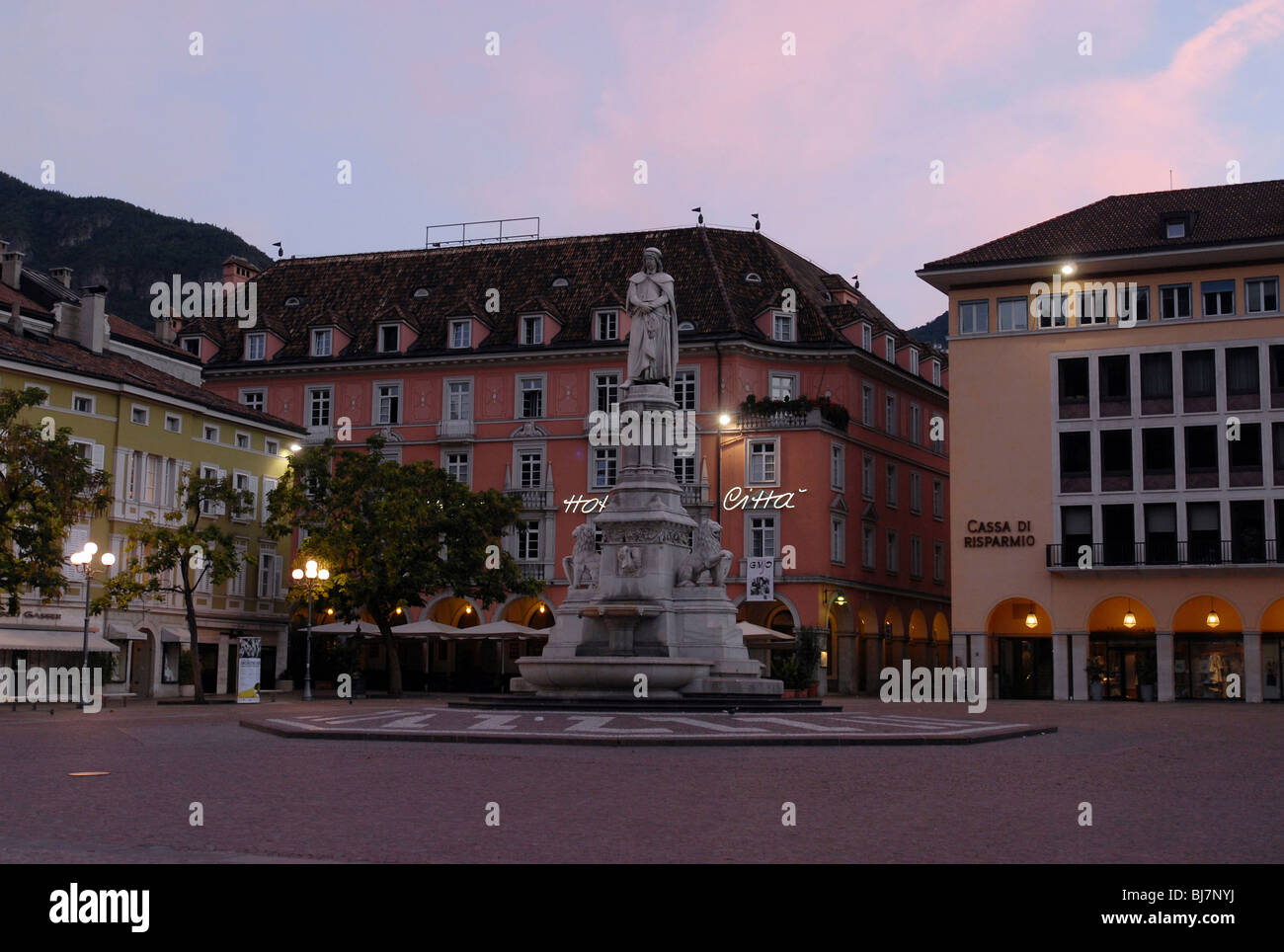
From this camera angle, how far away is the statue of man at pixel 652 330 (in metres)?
36.1

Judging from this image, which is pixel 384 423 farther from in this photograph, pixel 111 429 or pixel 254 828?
pixel 254 828

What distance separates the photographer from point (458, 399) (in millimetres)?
76125

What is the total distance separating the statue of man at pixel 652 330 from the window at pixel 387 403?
41.9 metres

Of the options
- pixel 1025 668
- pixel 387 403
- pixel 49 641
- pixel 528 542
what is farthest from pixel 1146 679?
pixel 49 641

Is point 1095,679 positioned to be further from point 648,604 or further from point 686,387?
point 648,604

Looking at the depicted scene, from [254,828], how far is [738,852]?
13.0 ft

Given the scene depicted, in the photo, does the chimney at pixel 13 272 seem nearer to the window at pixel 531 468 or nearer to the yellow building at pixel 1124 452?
the window at pixel 531 468

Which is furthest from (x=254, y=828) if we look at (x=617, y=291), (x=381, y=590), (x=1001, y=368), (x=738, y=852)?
(x=617, y=291)

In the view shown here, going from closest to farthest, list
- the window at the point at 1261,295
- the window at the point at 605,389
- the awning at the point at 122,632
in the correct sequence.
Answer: the awning at the point at 122,632 → the window at the point at 1261,295 → the window at the point at 605,389

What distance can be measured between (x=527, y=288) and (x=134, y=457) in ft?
74.9

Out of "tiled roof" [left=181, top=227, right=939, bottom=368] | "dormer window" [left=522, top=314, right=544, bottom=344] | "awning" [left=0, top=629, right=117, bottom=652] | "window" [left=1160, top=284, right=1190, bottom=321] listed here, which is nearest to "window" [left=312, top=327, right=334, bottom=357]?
"tiled roof" [left=181, top=227, right=939, bottom=368]

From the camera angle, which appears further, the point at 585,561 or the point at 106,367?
the point at 106,367

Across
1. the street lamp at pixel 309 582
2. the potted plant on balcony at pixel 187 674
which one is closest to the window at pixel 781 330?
the street lamp at pixel 309 582

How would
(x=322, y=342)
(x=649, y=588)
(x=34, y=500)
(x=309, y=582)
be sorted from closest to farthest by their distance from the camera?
(x=649, y=588), (x=34, y=500), (x=309, y=582), (x=322, y=342)
